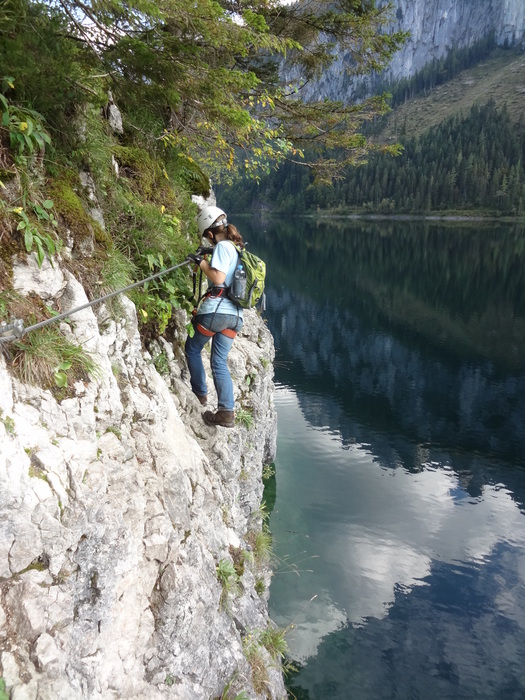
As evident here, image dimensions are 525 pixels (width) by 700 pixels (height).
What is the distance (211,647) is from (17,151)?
6054mm

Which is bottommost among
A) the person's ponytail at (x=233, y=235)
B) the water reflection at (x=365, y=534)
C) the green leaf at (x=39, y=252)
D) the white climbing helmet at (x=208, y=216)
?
the water reflection at (x=365, y=534)

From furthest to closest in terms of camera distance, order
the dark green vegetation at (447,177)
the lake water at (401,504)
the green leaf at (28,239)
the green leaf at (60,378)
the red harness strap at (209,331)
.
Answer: the dark green vegetation at (447,177) → the lake water at (401,504) → the red harness strap at (209,331) → the green leaf at (28,239) → the green leaf at (60,378)

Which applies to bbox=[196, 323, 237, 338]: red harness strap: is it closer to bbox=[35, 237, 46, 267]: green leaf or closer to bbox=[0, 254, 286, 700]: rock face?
bbox=[0, 254, 286, 700]: rock face

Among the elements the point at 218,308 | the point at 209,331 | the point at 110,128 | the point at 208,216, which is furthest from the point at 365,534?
the point at 110,128

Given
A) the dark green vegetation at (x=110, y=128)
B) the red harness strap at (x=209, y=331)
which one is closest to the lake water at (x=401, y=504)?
the red harness strap at (x=209, y=331)

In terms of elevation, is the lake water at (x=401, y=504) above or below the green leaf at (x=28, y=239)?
below

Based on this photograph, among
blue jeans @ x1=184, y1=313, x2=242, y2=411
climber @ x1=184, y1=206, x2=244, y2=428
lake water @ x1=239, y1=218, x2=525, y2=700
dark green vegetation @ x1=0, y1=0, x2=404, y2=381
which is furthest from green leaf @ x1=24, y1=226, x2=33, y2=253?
lake water @ x1=239, y1=218, x2=525, y2=700

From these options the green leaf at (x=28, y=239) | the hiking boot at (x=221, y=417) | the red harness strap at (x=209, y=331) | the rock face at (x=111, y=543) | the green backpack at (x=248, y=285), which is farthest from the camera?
the hiking boot at (x=221, y=417)

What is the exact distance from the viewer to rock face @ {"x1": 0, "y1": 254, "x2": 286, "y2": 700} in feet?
11.8

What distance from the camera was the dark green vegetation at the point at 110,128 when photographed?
15.7 feet

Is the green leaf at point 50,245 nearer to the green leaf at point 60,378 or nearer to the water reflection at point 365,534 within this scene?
the green leaf at point 60,378

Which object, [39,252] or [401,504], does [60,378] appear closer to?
[39,252]

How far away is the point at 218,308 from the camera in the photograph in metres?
6.95

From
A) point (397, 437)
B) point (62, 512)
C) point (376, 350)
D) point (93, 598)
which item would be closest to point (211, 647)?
point (93, 598)
